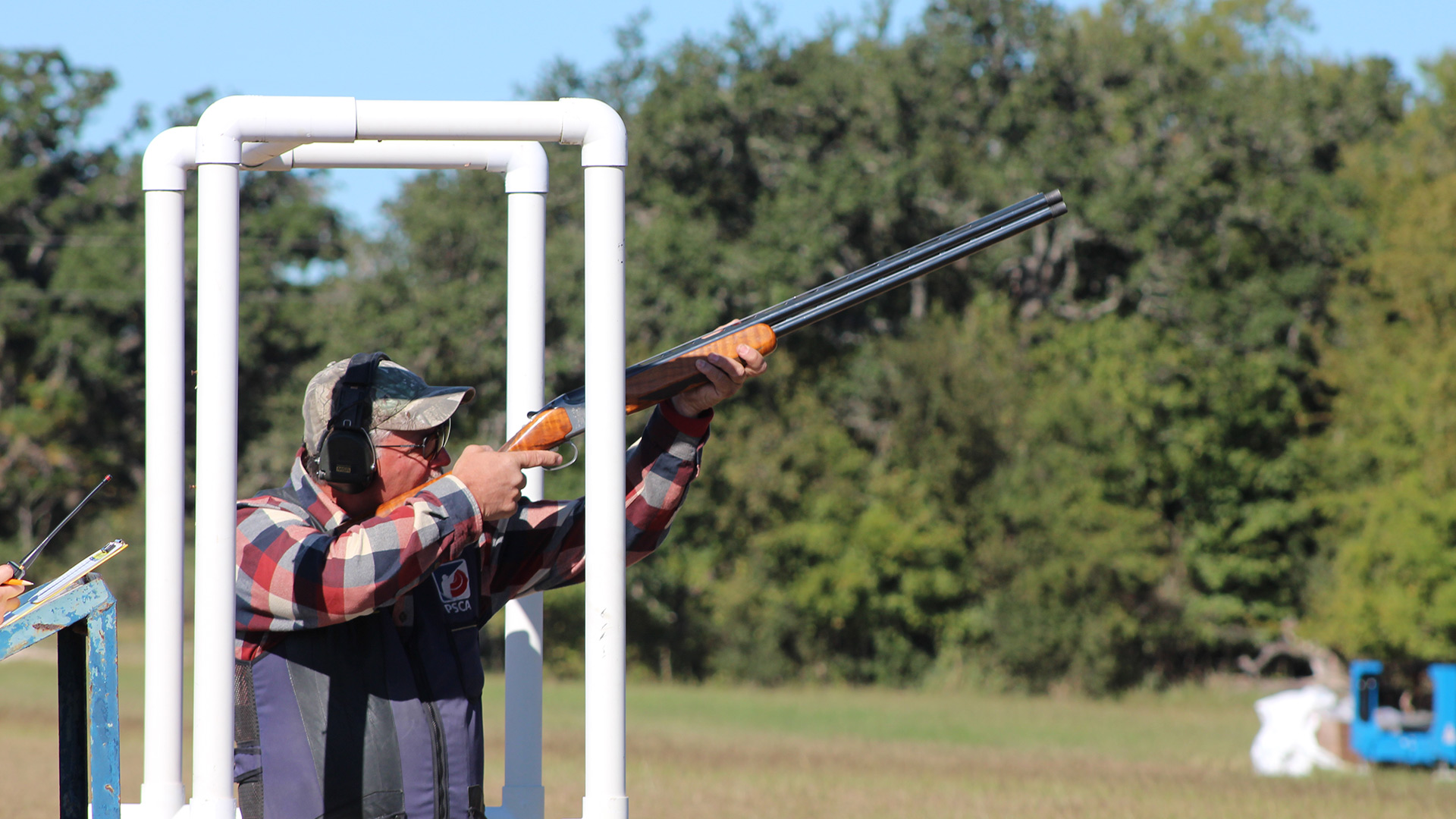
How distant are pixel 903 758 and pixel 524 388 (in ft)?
44.5

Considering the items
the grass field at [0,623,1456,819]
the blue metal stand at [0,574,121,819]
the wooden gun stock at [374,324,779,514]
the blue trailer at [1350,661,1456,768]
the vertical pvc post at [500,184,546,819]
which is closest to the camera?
the blue metal stand at [0,574,121,819]

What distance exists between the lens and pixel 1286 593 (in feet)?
99.2

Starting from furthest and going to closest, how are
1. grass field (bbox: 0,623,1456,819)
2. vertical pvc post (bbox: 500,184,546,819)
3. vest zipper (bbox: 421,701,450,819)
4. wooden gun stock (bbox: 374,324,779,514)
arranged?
grass field (bbox: 0,623,1456,819), vertical pvc post (bbox: 500,184,546,819), wooden gun stock (bbox: 374,324,779,514), vest zipper (bbox: 421,701,450,819)

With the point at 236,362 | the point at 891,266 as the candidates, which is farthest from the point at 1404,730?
the point at 236,362

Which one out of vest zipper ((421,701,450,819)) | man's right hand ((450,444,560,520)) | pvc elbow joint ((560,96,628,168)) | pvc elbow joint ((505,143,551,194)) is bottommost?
vest zipper ((421,701,450,819))

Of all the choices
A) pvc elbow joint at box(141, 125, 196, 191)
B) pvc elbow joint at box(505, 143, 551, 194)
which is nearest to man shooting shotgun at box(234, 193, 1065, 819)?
pvc elbow joint at box(505, 143, 551, 194)

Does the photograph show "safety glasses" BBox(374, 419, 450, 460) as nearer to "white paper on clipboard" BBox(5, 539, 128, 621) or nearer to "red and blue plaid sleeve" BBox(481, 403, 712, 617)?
"red and blue plaid sleeve" BBox(481, 403, 712, 617)

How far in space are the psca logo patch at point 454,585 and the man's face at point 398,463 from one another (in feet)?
0.63

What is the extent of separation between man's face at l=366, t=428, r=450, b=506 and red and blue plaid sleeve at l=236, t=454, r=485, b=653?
213 mm

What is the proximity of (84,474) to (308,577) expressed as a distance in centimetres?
3555

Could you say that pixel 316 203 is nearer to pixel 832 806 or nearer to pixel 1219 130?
pixel 1219 130

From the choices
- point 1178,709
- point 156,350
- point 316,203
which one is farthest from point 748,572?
point 156,350

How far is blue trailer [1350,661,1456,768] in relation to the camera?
49.3ft

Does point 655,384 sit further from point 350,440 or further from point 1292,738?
point 1292,738
